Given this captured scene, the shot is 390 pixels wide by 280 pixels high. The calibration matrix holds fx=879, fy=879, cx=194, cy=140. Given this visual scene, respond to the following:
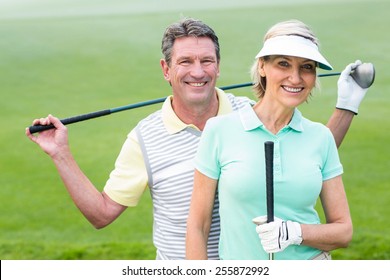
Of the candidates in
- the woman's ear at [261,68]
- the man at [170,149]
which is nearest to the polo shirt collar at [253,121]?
the woman's ear at [261,68]

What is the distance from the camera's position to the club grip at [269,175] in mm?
2201

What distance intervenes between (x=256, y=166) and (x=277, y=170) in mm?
58

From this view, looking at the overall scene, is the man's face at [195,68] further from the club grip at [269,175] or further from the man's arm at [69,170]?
the club grip at [269,175]

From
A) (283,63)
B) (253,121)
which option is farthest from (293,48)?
(253,121)

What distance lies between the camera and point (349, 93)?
3.05 m

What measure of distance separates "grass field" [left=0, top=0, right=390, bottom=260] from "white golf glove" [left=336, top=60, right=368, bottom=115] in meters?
2.44

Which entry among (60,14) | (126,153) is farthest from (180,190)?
(60,14)

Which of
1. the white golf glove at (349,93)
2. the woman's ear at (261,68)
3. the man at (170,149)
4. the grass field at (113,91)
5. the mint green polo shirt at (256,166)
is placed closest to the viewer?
the mint green polo shirt at (256,166)

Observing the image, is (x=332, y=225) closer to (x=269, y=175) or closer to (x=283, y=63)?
(x=269, y=175)

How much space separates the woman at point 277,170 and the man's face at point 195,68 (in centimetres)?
32

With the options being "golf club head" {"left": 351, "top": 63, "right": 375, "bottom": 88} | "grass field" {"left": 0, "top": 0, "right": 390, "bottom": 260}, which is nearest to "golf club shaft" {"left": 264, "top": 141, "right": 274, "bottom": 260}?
"golf club head" {"left": 351, "top": 63, "right": 375, "bottom": 88}

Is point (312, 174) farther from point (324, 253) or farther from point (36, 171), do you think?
point (36, 171)

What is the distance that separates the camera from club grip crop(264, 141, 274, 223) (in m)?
2.20

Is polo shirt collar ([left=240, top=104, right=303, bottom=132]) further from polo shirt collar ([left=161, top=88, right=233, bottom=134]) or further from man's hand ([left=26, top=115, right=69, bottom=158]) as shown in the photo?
man's hand ([left=26, top=115, right=69, bottom=158])
